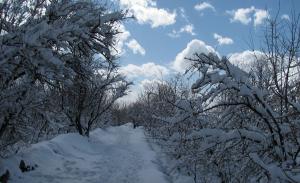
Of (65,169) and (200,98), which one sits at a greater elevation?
(200,98)

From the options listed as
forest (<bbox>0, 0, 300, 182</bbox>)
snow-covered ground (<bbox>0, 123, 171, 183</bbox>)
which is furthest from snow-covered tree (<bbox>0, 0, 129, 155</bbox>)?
snow-covered ground (<bbox>0, 123, 171, 183</bbox>)

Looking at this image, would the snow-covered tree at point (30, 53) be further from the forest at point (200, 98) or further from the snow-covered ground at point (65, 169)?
the snow-covered ground at point (65, 169)

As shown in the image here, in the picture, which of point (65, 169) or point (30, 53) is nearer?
point (30, 53)

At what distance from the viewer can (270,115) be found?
2145 mm

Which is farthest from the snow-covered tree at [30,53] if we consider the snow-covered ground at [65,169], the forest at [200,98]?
the snow-covered ground at [65,169]

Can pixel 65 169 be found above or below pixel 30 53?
below

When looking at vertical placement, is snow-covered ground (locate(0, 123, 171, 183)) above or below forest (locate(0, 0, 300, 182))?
below

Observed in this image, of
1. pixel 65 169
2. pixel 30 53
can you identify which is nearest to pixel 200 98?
pixel 30 53

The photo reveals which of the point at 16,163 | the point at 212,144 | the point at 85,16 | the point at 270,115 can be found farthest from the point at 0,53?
the point at 270,115

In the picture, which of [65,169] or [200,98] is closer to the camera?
[200,98]

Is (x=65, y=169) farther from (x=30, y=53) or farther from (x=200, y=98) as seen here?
(x=200, y=98)

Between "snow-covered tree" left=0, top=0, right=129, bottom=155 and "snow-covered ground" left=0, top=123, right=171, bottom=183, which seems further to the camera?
"snow-covered ground" left=0, top=123, right=171, bottom=183

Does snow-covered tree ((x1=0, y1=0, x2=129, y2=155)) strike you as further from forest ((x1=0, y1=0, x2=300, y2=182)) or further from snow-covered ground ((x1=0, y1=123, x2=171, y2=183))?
snow-covered ground ((x1=0, y1=123, x2=171, y2=183))

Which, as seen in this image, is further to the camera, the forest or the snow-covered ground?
the snow-covered ground
